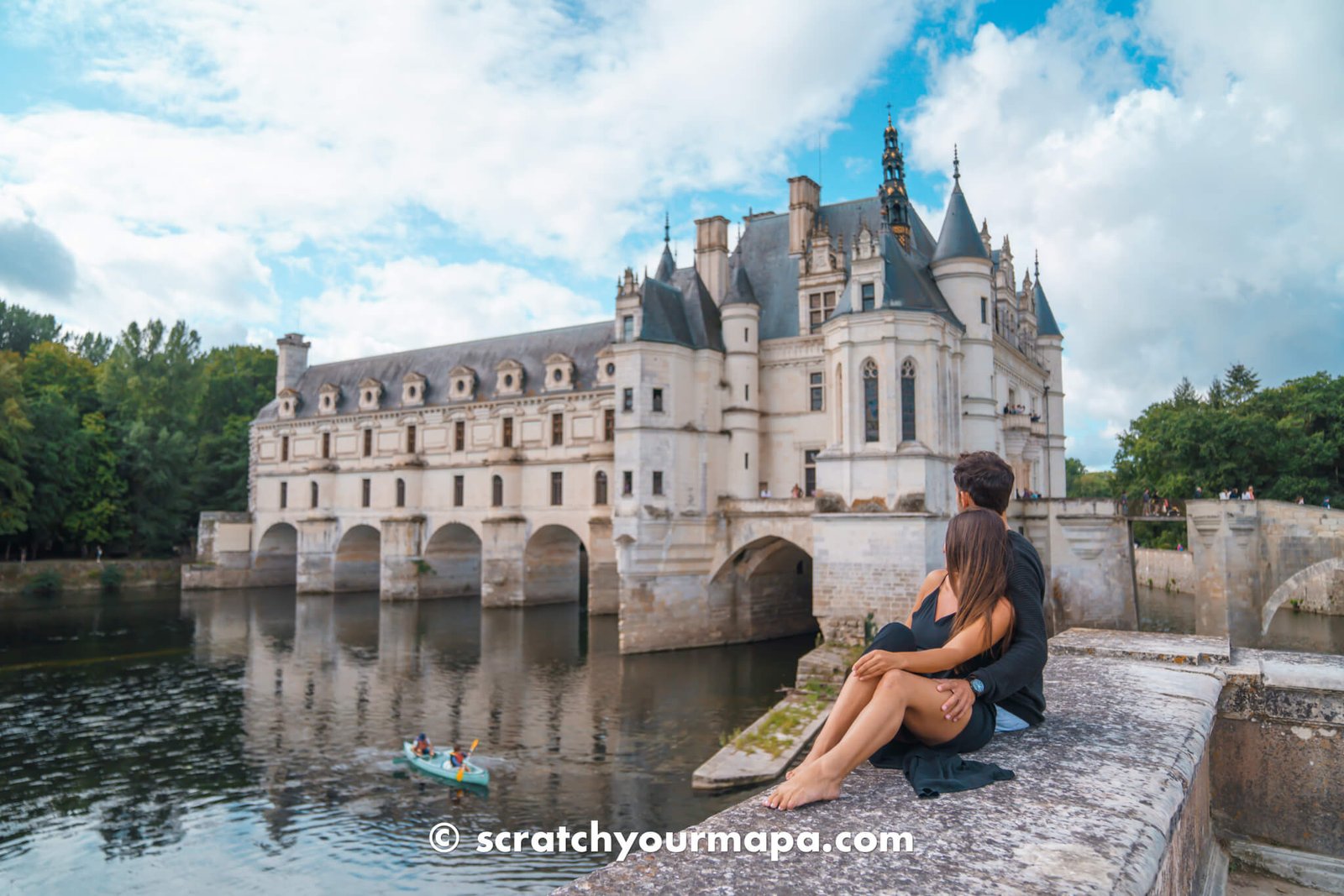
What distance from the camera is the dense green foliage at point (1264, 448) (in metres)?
38.4

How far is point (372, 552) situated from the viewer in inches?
2045

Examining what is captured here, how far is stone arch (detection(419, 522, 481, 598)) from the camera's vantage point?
46.4 meters

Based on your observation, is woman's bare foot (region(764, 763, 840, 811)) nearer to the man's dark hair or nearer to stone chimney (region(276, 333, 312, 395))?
the man's dark hair

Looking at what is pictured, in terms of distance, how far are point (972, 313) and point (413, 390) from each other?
30.9 metres

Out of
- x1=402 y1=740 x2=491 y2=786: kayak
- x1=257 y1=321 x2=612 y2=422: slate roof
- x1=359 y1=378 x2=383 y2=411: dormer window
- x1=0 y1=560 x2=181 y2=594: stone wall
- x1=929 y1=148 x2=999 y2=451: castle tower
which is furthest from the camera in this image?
x1=359 y1=378 x2=383 y2=411: dormer window

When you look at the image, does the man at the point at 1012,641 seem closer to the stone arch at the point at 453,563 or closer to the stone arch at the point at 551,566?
the stone arch at the point at 551,566

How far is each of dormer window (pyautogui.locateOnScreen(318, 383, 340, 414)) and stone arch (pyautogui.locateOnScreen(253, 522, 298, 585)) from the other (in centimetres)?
788

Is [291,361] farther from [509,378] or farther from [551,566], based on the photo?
[551,566]

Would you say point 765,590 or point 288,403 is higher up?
point 288,403

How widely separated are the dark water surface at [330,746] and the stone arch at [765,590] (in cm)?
96

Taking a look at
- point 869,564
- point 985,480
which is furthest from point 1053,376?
point 985,480

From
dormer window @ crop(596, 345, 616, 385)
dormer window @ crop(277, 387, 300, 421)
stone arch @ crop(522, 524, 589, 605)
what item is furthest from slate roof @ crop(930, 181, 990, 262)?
dormer window @ crop(277, 387, 300, 421)

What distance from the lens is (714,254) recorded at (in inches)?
1340

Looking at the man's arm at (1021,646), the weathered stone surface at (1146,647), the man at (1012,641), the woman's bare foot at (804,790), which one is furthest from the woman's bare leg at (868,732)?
the weathered stone surface at (1146,647)
